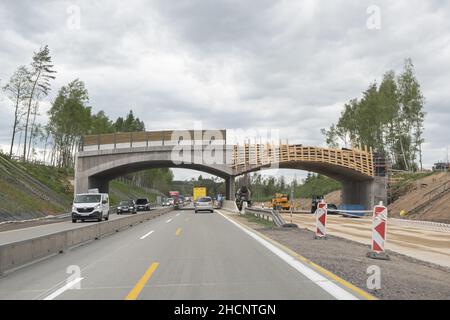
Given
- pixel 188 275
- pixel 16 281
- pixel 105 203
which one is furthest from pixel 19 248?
pixel 105 203

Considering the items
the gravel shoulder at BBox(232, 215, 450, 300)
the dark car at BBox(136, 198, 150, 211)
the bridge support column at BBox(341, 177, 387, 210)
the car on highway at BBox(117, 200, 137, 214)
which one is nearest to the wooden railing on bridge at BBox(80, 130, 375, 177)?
the bridge support column at BBox(341, 177, 387, 210)

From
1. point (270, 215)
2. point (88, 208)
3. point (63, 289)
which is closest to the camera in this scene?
point (63, 289)

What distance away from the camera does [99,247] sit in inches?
560

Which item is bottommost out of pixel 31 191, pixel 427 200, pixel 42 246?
pixel 42 246

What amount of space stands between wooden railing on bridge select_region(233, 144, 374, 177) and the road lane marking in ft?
141

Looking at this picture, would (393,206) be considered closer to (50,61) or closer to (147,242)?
(147,242)

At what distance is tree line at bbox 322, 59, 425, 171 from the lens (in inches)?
2195

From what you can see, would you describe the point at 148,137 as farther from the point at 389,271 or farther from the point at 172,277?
the point at 389,271

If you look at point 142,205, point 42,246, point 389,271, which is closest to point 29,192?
point 142,205

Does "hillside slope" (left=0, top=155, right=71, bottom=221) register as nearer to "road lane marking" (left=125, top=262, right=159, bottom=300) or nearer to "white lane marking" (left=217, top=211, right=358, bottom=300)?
"road lane marking" (left=125, top=262, right=159, bottom=300)

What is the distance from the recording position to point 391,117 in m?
56.4

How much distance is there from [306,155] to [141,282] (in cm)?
4607

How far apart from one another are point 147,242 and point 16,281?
7.40 m
